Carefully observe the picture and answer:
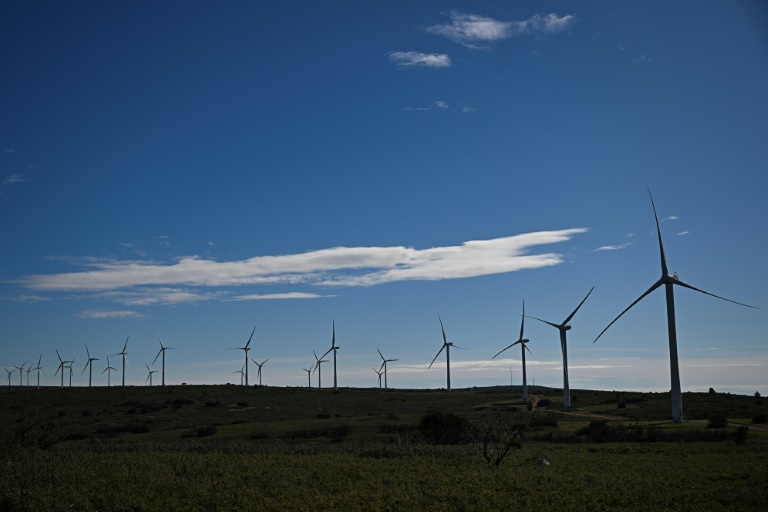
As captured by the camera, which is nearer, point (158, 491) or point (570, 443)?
point (158, 491)

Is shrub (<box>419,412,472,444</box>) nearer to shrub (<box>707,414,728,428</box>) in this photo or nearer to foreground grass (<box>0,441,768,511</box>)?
foreground grass (<box>0,441,768,511</box>)

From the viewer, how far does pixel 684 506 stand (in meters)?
27.6

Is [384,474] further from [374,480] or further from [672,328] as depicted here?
[672,328]

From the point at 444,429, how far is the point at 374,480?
95.2 ft

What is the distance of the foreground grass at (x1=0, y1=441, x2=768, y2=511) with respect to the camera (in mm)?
28219

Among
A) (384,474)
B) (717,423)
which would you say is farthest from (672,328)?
(384,474)

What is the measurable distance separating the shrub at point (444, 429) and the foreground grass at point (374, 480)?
13.6 m

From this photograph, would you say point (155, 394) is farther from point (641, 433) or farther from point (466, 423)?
point (641, 433)

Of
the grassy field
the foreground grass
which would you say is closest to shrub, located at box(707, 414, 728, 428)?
the grassy field

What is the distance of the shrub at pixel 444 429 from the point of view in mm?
59847

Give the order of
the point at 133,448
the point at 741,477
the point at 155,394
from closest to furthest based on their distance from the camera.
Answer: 1. the point at 741,477
2. the point at 133,448
3. the point at 155,394

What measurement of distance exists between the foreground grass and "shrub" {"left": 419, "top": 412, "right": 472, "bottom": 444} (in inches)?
535

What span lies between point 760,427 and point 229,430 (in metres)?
52.1

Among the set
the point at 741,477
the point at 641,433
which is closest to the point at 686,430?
the point at 641,433
